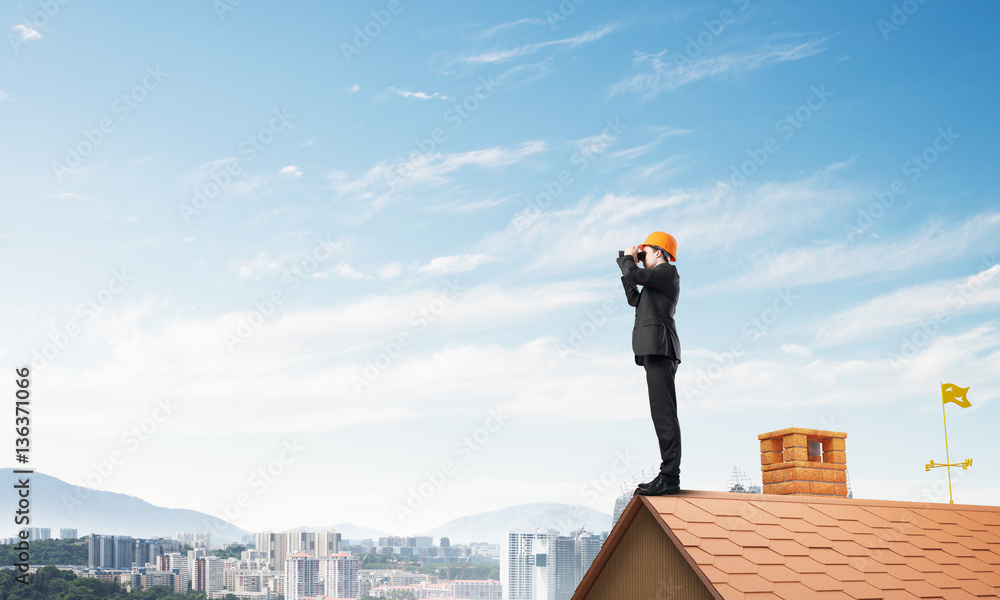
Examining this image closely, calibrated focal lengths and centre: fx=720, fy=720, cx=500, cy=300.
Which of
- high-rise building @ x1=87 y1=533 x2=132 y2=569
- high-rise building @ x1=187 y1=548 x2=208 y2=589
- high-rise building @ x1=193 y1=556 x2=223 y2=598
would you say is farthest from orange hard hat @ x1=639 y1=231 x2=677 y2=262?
high-rise building @ x1=193 y1=556 x2=223 y2=598

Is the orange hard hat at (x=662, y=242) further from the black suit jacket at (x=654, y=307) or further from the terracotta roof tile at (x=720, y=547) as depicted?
the terracotta roof tile at (x=720, y=547)

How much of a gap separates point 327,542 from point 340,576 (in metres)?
9.09

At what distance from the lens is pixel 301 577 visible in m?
83.0

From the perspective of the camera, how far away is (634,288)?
19.6 ft

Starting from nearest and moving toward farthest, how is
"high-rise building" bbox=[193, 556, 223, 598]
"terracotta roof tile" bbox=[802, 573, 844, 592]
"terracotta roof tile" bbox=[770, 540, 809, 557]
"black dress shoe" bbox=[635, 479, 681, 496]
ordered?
"terracotta roof tile" bbox=[802, 573, 844, 592], "terracotta roof tile" bbox=[770, 540, 809, 557], "black dress shoe" bbox=[635, 479, 681, 496], "high-rise building" bbox=[193, 556, 223, 598]

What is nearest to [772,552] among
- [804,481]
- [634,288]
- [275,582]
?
[634,288]

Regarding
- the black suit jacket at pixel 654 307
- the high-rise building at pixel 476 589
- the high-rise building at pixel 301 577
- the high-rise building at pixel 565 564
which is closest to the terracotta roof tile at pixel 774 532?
the black suit jacket at pixel 654 307

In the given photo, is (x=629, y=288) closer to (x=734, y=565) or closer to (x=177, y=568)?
(x=734, y=565)

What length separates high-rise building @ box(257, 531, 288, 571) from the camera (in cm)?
9194

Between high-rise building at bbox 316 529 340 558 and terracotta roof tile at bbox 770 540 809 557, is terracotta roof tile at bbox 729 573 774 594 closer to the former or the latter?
terracotta roof tile at bbox 770 540 809 557

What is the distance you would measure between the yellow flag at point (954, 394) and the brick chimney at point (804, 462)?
1.52 metres

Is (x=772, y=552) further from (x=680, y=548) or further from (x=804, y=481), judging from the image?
(x=804, y=481)

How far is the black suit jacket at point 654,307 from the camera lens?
18.9 feet

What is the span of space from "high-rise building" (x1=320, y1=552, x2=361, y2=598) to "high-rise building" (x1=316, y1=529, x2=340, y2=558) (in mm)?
2860
